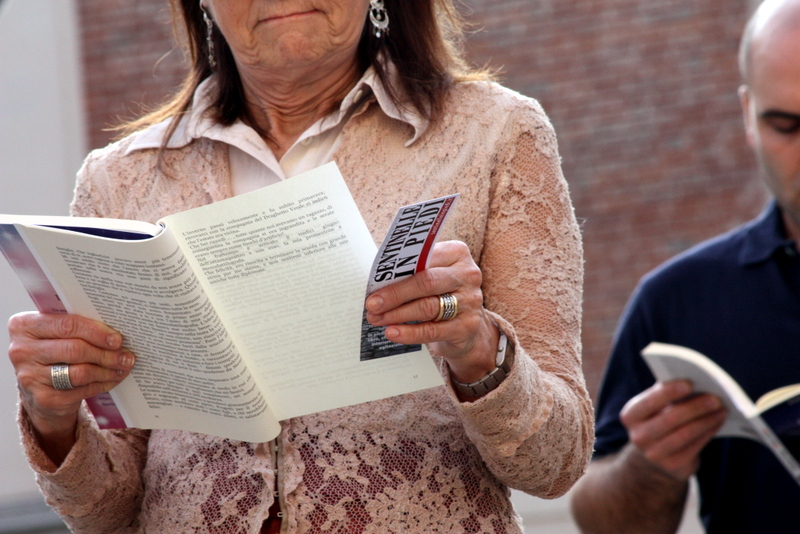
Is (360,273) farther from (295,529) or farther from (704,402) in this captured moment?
(704,402)

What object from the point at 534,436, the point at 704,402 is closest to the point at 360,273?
the point at 534,436

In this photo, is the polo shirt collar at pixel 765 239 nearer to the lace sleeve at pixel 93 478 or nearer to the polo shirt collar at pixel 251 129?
the polo shirt collar at pixel 251 129

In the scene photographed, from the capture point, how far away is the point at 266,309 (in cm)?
152

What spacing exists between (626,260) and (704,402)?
14.4 ft

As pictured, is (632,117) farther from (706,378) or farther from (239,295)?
(239,295)

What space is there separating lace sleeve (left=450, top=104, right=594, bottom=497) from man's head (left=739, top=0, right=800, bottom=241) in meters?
0.90

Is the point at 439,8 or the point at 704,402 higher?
the point at 439,8

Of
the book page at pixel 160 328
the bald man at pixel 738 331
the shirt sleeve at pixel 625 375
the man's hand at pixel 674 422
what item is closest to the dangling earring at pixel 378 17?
the book page at pixel 160 328

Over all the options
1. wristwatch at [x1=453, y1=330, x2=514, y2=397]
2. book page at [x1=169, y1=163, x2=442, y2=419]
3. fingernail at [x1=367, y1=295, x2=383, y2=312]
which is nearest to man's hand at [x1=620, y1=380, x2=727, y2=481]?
wristwatch at [x1=453, y1=330, x2=514, y2=397]

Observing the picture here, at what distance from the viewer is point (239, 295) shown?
152cm

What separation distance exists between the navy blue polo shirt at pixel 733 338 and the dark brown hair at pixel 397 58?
3.24 feet

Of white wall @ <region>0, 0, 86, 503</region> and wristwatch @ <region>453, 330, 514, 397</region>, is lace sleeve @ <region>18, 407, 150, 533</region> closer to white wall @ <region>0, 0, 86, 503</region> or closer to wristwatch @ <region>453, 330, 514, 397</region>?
wristwatch @ <region>453, 330, 514, 397</region>

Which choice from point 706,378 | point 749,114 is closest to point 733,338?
point 749,114

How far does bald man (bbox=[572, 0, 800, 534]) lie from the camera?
2.45m
